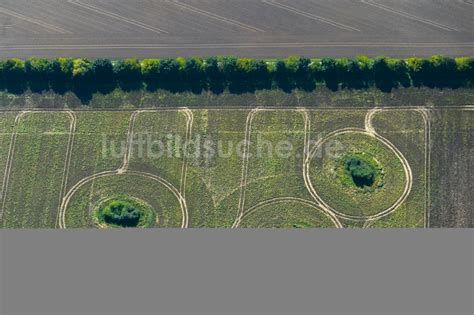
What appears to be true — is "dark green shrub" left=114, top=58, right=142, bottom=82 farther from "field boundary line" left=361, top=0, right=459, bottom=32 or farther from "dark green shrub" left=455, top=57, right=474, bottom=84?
"dark green shrub" left=455, top=57, right=474, bottom=84

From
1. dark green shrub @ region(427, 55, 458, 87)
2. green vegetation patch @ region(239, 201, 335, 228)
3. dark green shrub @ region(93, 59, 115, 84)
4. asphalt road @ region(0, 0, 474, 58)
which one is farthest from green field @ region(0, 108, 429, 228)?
asphalt road @ region(0, 0, 474, 58)

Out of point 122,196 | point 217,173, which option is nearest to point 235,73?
point 217,173

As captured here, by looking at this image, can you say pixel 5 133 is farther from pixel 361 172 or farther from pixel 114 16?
pixel 361 172

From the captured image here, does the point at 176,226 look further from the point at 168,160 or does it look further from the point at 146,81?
the point at 146,81

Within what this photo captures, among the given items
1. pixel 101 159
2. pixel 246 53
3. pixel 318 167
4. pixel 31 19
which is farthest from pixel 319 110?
pixel 31 19

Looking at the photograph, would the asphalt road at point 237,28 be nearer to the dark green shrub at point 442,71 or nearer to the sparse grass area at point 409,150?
the dark green shrub at point 442,71

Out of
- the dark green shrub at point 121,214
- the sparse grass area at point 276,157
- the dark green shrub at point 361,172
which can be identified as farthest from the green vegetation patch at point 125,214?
the dark green shrub at point 361,172

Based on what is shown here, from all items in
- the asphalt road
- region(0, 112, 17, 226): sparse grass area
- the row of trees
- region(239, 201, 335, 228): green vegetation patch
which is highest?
the asphalt road

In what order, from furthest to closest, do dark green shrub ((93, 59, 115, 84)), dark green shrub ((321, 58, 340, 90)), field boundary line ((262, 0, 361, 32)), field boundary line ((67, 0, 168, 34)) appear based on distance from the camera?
field boundary line ((67, 0, 168, 34)), field boundary line ((262, 0, 361, 32)), dark green shrub ((93, 59, 115, 84)), dark green shrub ((321, 58, 340, 90))
